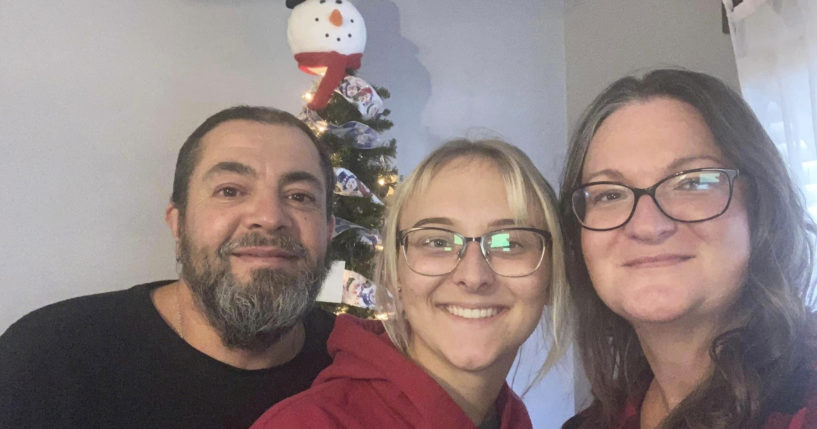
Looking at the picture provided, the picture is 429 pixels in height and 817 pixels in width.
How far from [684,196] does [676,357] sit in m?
0.32

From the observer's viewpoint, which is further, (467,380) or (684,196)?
(467,380)

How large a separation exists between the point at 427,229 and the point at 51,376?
96 centimetres

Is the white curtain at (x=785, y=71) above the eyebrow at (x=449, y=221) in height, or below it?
above

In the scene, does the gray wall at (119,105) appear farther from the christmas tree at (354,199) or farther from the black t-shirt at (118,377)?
the black t-shirt at (118,377)

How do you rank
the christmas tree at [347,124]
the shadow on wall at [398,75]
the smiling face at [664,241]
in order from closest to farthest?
1. the smiling face at [664,241]
2. the christmas tree at [347,124]
3. the shadow on wall at [398,75]

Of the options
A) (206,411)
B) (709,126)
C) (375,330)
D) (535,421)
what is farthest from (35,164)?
(535,421)

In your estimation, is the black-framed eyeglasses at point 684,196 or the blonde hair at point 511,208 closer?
the black-framed eyeglasses at point 684,196

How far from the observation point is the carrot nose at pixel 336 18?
6.81ft

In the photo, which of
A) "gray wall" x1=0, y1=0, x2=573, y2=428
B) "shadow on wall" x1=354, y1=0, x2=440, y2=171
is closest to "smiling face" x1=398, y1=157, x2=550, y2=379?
"gray wall" x1=0, y1=0, x2=573, y2=428

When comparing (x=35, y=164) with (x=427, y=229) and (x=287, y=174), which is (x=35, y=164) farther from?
(x=427, y=229)

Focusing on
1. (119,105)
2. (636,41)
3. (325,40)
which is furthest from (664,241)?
(119,105)

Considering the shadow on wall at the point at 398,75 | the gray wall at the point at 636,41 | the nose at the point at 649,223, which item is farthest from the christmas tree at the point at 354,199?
the nose at the point at 649,223

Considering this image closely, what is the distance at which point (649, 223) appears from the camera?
980 mm

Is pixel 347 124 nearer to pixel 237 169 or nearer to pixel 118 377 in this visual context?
pixel 237 169
